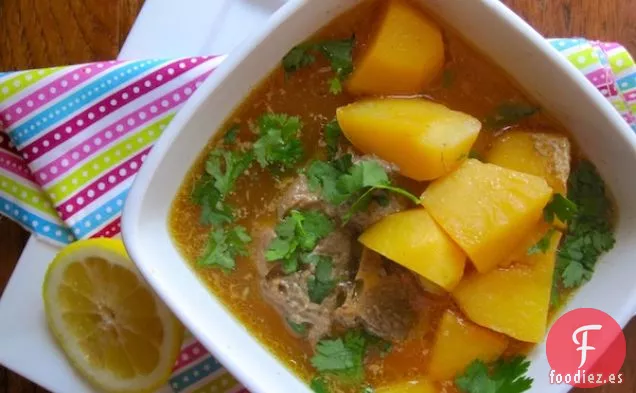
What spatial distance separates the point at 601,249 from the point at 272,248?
53 centimetres

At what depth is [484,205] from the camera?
1.22 meters

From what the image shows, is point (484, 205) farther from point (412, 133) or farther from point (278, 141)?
point (278, 141)

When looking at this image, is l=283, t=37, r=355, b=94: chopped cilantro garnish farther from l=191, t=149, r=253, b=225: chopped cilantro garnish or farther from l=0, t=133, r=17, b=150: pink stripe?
l=0, t=133, r=17, b=150: pink stripe

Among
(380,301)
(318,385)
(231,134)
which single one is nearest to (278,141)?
(231,134)

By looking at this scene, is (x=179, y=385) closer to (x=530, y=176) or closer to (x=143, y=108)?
(x=143, y=108)

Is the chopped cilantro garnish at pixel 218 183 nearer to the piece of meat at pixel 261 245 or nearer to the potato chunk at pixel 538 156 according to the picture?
the piece of meat at pixel 261 245

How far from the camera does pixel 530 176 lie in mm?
1249

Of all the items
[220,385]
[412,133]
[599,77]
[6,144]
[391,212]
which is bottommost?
[220,385]

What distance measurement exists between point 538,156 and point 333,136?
32 centimetres

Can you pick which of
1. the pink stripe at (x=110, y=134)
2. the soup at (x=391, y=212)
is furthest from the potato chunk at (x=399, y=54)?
the pink stripe at (x=110, y=134)

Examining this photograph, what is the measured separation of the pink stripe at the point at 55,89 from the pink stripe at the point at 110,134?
0.09 meters

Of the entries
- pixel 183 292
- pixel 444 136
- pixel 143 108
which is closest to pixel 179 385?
pixel 183 292

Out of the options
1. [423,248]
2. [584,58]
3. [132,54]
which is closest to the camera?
[423,248]

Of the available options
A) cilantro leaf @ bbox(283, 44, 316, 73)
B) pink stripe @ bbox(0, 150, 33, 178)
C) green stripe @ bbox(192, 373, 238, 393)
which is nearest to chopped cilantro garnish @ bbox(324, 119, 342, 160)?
cilantro leaf @ bbox(283, 44, 316, 73)
